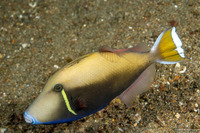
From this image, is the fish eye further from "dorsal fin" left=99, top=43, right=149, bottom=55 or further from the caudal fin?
the caudal fin

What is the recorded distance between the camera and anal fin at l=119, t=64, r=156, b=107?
186 centimetres

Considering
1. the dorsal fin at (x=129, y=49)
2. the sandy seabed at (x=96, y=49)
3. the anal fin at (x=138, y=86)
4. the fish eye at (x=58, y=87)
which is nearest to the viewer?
the fish eye at (x=58, y=87)

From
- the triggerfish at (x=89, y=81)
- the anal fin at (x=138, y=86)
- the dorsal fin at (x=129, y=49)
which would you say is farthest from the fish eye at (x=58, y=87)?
the anal fin at (x=138, y=86)

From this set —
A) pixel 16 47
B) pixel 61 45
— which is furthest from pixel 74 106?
pixel 16 47

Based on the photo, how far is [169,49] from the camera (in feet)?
5.76

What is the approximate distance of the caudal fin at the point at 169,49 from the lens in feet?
5.67

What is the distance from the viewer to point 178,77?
240 centimetres

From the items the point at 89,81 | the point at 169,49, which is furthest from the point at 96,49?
the point at 89,81

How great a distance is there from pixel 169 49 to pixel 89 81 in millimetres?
814

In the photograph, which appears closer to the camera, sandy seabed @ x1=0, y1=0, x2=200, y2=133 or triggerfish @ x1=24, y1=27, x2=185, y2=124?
triggerfish @ x1=24, y1=27, x2=185, y2=124

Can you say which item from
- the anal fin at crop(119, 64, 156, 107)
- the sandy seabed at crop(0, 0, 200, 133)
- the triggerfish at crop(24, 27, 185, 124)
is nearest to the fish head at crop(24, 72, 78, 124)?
the triggerfish at crop(24, 27, 185, 124)

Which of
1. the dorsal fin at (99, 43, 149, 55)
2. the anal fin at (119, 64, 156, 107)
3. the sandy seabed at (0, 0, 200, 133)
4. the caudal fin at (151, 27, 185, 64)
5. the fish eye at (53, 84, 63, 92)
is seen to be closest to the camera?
the fish eye at (53, 84, 63, 92)

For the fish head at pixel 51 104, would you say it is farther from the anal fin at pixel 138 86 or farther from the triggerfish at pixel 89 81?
the anal fin at pixel 138 86

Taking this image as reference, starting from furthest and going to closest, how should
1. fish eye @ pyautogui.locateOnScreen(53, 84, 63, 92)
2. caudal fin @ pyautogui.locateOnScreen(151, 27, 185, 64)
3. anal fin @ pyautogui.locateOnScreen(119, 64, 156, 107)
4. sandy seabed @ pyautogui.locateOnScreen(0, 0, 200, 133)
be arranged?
sandy seabed @ pyautogui.locateOnScreen(0, 0, 200, 133) < anal fin @ pyautogui.locateOnScreen(119, 64, 156, 107) < caudal fin @ pyautogui.locateOnScreen(151, 27, 185, 64) < fish eye @ pyautogui.locateOnScreen(53, 84, 63, 92)
